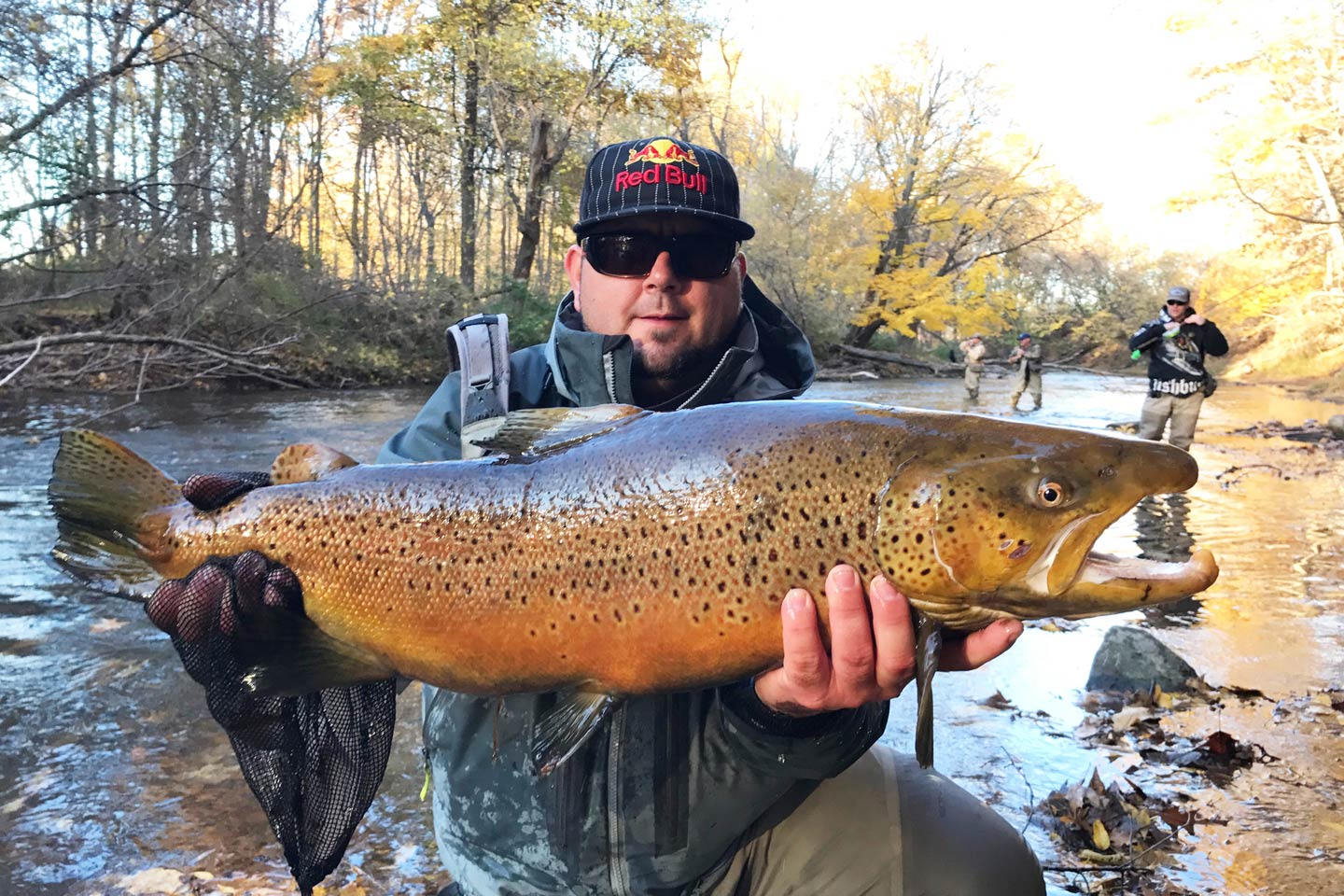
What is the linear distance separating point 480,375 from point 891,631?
4.29 ft

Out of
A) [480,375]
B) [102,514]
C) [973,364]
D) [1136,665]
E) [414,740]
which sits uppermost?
[973,364]

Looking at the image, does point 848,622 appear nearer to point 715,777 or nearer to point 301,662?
point 715,777

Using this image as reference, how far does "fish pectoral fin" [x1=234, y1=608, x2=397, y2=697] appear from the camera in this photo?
1891 millimetres

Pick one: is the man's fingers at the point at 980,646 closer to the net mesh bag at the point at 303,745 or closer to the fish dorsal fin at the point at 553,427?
the fish dorsal fin at the point at 553,427

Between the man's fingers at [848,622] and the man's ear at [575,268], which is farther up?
the man's ear at [575,268]

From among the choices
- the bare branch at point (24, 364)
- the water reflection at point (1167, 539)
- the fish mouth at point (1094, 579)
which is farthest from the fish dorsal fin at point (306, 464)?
the bare branch at point (24, 364)

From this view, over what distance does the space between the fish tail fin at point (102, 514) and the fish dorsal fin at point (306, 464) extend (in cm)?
24

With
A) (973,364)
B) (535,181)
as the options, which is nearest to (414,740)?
(973,364)

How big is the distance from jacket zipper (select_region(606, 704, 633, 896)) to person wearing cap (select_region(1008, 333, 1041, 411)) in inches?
694

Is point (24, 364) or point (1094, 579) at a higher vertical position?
point (24, 364)

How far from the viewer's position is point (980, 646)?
5.47 feet

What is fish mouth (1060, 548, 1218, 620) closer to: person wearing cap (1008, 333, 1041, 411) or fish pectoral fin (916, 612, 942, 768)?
fish pectoral fin (916, 612, 942, 768)

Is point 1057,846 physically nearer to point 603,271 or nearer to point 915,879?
point 915,879

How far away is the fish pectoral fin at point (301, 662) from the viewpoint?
1.89m
